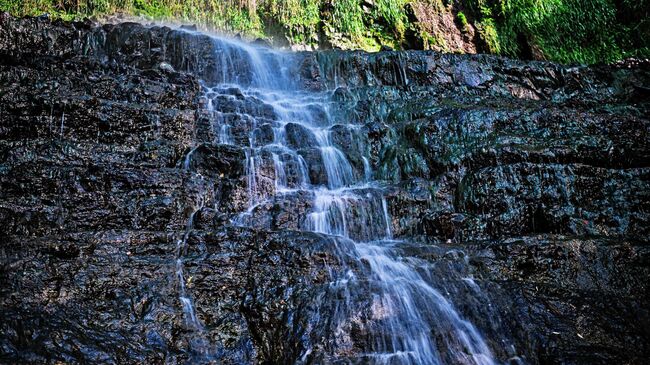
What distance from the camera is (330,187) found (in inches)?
298

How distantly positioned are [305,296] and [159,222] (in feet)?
6.81

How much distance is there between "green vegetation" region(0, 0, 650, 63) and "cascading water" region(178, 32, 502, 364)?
3060 mm

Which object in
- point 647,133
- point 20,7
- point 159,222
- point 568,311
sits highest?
point 20,7

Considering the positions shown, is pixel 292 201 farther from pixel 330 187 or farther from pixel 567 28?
pixel 567 28

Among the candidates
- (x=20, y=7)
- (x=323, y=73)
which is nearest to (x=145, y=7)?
(x=20, y=7)

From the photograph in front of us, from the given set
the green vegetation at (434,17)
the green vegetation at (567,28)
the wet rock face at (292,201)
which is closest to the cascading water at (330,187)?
the wet rock face at (292,201)

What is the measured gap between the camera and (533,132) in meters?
8.15

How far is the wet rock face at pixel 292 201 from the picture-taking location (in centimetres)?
432

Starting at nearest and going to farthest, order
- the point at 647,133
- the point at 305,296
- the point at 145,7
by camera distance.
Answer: the point at 305,296
the point at 647,133
the point at 145,7

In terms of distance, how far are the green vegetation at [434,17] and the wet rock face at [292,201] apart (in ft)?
12.2

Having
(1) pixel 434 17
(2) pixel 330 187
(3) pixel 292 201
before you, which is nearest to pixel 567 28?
(1) pixel 434 17

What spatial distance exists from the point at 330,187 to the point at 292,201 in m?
1.22

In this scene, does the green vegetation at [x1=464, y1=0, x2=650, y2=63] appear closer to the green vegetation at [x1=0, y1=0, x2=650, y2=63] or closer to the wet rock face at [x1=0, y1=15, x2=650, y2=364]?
the green vegetation at [x1=0, y1=0, x2=650, y2=63]

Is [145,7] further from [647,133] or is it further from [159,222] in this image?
[647,133]
